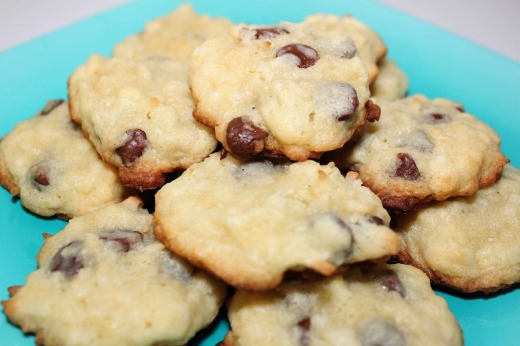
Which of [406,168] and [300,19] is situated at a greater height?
[406,168]

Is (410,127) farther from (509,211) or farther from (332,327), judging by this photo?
(332,327)

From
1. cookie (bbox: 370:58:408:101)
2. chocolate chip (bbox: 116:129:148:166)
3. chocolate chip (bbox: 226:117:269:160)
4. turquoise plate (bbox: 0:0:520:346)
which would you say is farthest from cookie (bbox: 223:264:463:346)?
cookie (bbox: 370:58:408:101)

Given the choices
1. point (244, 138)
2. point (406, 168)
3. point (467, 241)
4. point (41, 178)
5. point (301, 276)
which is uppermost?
point (244, 138)

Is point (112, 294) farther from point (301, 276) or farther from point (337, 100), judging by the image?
point (337, 100)

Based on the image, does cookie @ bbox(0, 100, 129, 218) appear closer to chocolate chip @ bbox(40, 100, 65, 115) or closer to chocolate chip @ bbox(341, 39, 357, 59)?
chocolate chip @ bbox(40, 100, 65, 115)

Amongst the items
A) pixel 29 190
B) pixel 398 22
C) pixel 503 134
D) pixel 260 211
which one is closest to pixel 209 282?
pixel 260 211

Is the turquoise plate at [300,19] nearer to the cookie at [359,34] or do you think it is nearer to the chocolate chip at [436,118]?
the cookie at [359,34]

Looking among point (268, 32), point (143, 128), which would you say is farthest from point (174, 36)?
point (143, 128)
